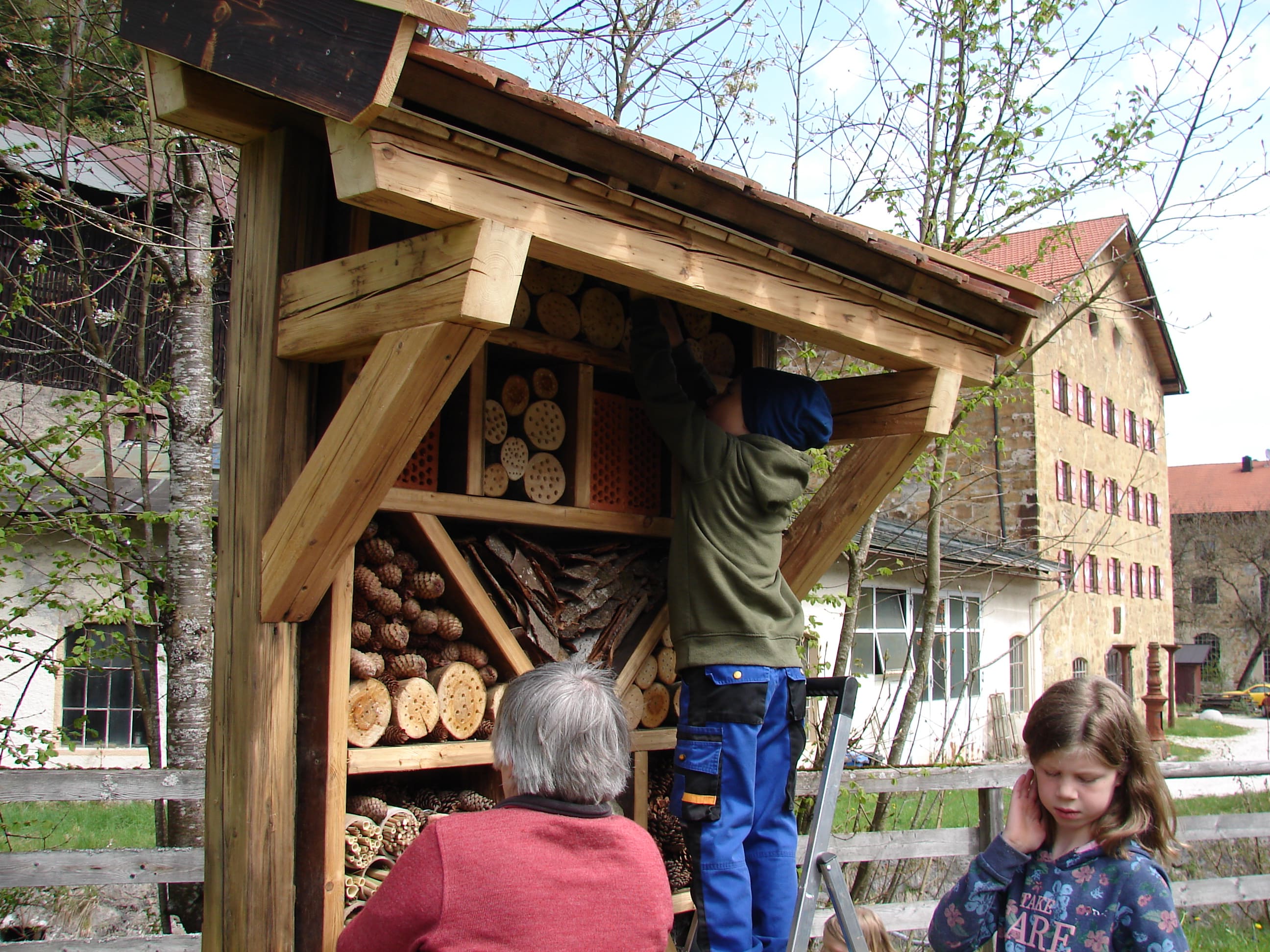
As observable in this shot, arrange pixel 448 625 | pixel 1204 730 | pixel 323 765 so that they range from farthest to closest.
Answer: pixel 1204 730
pixel 448 625
pixel 323 765

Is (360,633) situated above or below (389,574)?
below

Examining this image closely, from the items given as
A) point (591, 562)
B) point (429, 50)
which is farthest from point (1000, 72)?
point (429, 50)

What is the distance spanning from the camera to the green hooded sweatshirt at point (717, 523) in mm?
3418

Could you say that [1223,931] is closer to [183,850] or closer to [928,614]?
[928,614]

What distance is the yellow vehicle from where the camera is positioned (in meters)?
31.5

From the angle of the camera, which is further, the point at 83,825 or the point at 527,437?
the point at 83,825

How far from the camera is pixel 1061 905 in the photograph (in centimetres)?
239

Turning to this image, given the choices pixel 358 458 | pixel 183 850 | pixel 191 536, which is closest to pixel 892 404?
pixel 358 458

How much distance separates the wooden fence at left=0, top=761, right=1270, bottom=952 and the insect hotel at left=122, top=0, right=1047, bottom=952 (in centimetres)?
115

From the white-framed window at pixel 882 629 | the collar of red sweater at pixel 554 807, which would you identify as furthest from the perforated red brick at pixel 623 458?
the white-framed window at pixel 882 629

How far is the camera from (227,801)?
2.82m

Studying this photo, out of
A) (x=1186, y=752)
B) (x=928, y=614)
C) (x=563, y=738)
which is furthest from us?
(x=1186, y=752)

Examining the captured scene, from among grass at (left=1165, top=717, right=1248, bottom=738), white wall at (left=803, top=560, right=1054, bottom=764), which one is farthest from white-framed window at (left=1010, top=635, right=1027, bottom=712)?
grass at (left=1165, top=717, right=1248, bottom=738)

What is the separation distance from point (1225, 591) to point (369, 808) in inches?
1654
